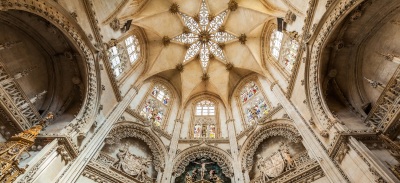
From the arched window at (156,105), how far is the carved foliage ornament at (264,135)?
6.11 metres

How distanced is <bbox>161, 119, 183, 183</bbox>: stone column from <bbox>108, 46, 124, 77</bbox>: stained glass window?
521cm

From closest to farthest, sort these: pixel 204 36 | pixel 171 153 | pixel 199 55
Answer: pixel 171 153 → pixel 204 36 → pixel 199 55

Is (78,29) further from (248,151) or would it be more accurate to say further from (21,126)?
(248,151)

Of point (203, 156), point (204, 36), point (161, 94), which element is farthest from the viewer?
point (204, 36)

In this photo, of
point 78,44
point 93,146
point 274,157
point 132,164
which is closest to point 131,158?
point 132,164

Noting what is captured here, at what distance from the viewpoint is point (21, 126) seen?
30.0ft

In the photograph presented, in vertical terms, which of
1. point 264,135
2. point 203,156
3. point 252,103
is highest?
point 252,103

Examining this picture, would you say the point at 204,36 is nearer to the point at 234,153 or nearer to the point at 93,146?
the point at 234,153

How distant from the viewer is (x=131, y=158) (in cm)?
1272

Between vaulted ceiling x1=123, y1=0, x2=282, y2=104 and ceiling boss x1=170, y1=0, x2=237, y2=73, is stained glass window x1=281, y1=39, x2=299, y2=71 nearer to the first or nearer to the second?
vaulted ceiling x1=123, y1=0, x2=282, y2=104

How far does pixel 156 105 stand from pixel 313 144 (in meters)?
11.0

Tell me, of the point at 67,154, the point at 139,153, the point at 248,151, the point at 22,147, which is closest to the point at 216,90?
the point at 248,151

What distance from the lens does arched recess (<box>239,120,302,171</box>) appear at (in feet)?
41.7

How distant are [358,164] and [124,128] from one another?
11.0 m
